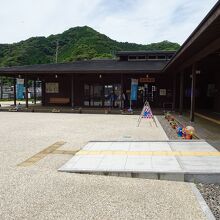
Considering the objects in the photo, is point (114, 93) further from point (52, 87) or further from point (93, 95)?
point (52, 87)

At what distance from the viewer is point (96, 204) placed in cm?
461

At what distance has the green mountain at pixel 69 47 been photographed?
6762 cm

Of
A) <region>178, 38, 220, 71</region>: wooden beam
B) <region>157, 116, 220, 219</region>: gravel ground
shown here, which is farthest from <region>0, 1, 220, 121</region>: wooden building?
<region>157, 116, 220, 219</region>: gravel ground

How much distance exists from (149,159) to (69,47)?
250 ft

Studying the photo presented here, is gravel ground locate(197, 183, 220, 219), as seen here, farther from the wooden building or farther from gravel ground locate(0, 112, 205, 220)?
the wooden building

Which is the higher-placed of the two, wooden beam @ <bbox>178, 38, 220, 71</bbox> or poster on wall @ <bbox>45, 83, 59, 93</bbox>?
wooden beam @ <bbox>178, 38, 220, 71</bbox>

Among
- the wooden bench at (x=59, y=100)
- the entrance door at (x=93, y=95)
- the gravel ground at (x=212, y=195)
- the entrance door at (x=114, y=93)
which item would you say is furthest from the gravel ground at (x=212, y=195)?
the wooden bench at (x=59, y=100)

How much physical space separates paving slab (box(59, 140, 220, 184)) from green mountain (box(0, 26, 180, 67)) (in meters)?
58.7

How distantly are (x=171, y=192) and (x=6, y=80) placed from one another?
6148cm

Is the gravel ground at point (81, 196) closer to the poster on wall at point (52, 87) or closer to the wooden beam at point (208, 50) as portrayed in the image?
the wooden beam at point (208, 50)

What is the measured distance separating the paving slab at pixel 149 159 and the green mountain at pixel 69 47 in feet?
193

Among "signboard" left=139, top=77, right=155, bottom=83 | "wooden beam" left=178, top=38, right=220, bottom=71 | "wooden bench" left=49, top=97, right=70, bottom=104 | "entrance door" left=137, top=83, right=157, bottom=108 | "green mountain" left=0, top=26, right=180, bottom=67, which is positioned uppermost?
"green mountain" left=0, top=26, right=180, bottom=67

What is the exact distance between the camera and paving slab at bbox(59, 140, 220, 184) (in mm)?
6062

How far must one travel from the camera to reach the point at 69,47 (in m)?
79.9
